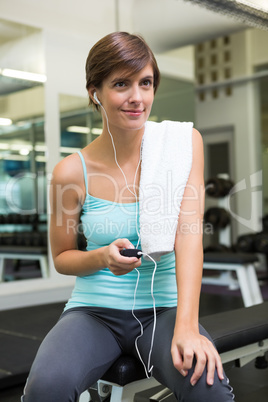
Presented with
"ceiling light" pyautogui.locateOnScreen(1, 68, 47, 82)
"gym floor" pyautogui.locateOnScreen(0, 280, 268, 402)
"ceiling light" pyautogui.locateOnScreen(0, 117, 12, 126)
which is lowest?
"gym floor" pyautogui.locateOnScreen(0, 280, 268, 402)

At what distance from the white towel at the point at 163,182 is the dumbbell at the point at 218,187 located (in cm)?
333

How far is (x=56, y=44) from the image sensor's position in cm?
402

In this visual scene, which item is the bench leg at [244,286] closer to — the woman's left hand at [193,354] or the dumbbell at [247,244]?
the dumbbell at [247,244]

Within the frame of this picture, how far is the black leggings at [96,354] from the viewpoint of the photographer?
2.98 ft

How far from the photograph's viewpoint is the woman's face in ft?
3.54

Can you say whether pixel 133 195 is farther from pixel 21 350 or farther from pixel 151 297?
pixel 21 350

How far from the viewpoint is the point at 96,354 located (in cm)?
103

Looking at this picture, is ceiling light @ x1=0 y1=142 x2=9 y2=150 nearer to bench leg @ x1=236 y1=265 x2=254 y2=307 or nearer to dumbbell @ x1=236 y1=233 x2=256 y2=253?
bench leg @ x1=236 y1=265 x2=254 y2=307

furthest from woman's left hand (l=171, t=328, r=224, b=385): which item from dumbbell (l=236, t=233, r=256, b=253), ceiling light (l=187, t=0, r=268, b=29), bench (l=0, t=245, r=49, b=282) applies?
dumbbell (l=236, t=233, r=256, b=253)

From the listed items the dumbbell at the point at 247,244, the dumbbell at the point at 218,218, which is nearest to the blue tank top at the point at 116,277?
the dumbbell at the point at 218,218

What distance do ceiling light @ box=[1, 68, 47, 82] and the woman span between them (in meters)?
2.87

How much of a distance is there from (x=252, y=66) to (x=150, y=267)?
574cm

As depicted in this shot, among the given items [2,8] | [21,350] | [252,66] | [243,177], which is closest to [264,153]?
[243,177]

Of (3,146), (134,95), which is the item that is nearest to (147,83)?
(134,95)
